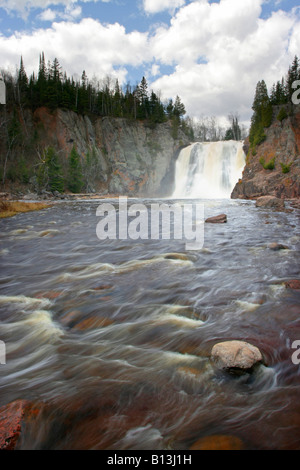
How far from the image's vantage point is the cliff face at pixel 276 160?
30.9 meters

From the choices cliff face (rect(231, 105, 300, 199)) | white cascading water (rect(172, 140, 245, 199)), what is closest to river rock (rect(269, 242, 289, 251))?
cliff face (rect(231, 105, 300, 199))

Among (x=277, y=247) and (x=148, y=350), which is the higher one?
(x=277, y=247)

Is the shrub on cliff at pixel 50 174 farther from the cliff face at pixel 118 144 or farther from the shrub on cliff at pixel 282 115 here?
the shrub on cliff at pixel 282 115

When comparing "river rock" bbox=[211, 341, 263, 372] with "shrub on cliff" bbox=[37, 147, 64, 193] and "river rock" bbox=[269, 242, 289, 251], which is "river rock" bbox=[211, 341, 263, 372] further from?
"shrub on cliff" bbox=[37, 147, 64, 193]

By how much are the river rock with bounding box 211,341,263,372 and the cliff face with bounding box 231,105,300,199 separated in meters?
28.1

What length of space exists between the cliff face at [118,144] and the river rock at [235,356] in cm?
5414

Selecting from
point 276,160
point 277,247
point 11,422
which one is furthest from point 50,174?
point 11,422

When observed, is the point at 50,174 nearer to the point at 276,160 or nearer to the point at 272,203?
the point at 276,160

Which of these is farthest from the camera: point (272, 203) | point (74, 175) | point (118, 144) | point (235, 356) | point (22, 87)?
point (118, 144)

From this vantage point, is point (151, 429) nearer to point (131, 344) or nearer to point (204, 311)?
point (131, 344)

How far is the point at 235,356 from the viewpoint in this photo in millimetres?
2705

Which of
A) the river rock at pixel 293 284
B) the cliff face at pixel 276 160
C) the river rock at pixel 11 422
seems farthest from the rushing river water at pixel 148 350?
the cliff face at pixel 276 160

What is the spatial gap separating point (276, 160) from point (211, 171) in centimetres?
1301

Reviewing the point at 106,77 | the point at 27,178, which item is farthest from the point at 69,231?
the point at 106,77
